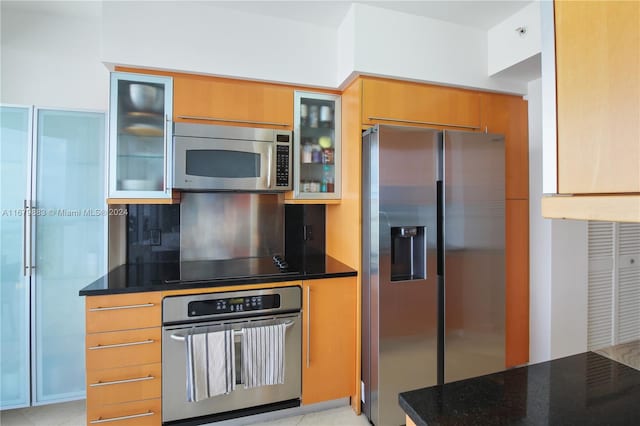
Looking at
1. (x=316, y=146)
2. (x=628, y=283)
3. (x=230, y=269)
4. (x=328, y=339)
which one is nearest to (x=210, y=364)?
(x=230, y=269)

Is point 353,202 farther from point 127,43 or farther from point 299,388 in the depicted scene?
point 127,43

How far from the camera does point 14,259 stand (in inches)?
80.4

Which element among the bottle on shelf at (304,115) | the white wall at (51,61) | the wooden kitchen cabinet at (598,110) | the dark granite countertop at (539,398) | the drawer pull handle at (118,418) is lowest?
the drawer pull handle at (118,418)

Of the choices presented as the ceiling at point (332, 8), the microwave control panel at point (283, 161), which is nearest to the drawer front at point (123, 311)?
the microwave control panel at point (283, 161)

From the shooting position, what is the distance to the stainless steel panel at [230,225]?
2387 millimetres

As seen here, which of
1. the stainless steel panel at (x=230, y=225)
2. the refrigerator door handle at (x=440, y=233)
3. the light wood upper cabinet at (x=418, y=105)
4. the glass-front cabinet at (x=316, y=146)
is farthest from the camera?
the stainless steel panel at (x=230, y=225)

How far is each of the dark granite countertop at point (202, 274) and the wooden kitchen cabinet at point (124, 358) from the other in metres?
0.06

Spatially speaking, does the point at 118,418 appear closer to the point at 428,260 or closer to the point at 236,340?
the point at 236,340

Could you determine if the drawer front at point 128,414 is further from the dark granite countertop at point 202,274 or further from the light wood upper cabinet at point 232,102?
the light wood upper cabinet at point 232,102

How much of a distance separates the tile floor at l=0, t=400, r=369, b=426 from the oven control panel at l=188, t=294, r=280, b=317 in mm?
739

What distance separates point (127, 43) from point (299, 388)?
2349mm

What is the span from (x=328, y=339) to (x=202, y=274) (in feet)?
2.95

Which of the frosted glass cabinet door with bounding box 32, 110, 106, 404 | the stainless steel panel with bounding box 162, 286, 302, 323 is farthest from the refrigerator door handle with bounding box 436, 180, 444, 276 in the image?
the frosted glass cabinet door with bounding box 32, 110, 106, 404

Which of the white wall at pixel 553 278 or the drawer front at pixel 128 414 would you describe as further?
the white wall at pixel 553 278
